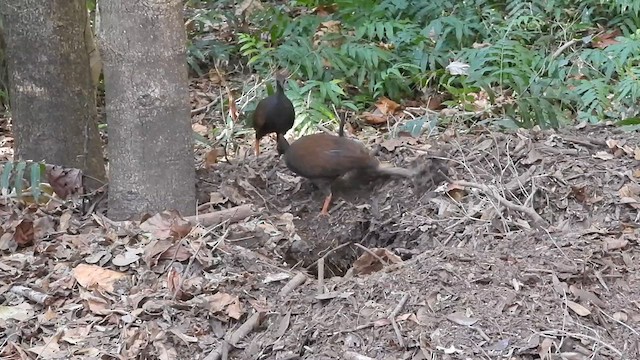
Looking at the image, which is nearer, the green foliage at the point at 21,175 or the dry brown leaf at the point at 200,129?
the green foliage at the point at 21,175

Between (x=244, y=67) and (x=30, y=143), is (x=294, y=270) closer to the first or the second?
(x=30, y=143)

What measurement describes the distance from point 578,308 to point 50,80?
2728 mm

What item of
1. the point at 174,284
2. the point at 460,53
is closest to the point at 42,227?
the point at 174,284

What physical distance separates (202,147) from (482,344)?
338 centimetres

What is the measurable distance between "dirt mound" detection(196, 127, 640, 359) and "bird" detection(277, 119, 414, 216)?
8 centimetres

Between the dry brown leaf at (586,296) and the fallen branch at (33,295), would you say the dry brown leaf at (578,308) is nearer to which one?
the dry brown leaf at (586,296)

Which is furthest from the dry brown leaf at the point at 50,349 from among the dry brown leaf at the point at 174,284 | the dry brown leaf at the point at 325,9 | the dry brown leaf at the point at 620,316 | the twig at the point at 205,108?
the dry brown leaf at the point at 325,9

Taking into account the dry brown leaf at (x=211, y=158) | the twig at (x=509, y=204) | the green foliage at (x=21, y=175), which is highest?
the green foliage at (x=21, y=175)

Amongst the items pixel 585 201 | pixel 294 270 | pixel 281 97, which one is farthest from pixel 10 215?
pixel 585 201

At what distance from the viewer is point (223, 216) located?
4.04 m

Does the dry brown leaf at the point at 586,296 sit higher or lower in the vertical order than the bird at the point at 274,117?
higher

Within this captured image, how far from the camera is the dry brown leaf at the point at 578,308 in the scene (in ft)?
10.1

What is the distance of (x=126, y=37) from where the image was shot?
3.75 meters

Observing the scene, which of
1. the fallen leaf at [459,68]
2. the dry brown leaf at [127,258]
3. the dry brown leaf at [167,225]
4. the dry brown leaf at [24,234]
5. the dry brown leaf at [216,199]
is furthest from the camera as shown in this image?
the fallen leaf at [459,68]
